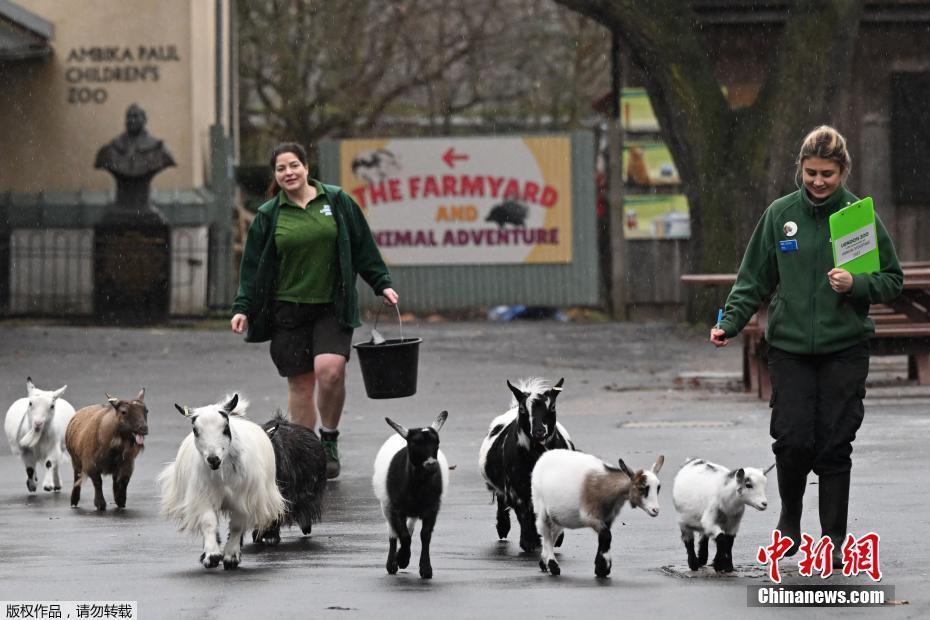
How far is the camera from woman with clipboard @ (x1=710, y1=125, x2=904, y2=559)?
25.9 ft

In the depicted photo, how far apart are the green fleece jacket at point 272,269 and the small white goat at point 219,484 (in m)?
2.34

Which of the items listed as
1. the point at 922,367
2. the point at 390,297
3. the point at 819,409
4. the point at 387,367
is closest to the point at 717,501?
the point at 819,409

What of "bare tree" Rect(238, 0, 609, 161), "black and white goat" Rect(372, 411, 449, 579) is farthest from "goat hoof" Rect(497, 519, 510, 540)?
"bare tree" Rect(238, 0, 609, 161)

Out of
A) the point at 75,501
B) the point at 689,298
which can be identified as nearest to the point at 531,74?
the point at 689,298

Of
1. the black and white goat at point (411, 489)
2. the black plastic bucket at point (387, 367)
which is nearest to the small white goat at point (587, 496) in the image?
the black and white goat at point (411, 489)

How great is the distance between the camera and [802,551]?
25.6ft

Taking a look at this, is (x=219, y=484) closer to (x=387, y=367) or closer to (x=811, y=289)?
A: (x=387, y=367)

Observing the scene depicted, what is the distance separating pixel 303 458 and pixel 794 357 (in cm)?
265

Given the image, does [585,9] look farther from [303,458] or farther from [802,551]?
[802,551]

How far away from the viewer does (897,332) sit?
15711 millimetres

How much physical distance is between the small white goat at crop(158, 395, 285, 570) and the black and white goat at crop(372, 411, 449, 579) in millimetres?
585

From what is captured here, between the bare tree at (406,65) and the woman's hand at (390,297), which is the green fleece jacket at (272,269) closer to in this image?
the woman's hand at (390,297)

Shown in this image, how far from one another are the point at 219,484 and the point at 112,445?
7.48ft

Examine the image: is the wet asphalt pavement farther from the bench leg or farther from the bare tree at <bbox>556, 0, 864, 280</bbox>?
the bare tree at <bbox>556, 0, 864, 280</bbox>
